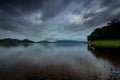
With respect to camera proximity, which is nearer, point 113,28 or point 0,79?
point 0,79

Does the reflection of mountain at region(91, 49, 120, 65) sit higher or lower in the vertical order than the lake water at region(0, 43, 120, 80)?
higher

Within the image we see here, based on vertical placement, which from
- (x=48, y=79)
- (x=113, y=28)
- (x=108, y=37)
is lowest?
(x=48, y=79)

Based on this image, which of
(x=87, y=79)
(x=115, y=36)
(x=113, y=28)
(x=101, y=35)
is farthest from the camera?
(x=101, y=35)

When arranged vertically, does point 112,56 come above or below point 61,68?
above

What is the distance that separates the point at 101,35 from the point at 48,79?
88.8m

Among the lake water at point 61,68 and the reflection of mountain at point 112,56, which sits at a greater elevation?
the reflection of mountain at point 112,56

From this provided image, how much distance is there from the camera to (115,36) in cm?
7769

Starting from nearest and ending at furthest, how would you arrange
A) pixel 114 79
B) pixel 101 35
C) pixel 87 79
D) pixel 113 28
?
1. pixel 114 79
2. pixel 87 79
3. pixel 113 28
4. pixel 101 35

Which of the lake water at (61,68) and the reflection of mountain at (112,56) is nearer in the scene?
the lake water at (61,68)

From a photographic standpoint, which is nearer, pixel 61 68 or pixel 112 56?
pixel 61 68

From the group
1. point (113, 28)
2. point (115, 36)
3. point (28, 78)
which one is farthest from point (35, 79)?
point (113, 28)

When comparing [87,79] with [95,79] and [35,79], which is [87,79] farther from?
[35,79]

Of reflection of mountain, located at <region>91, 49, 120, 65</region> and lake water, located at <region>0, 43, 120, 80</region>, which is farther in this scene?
reflection of mountain, located at <region>91, 49, 120, 65</region>

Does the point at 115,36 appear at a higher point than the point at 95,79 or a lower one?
higher
